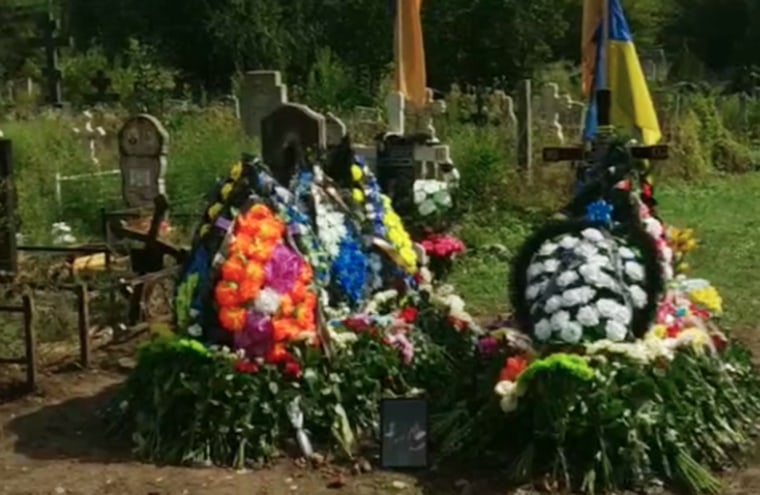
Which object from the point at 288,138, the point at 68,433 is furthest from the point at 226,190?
the point at 68,433

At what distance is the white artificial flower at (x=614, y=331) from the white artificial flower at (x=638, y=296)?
274 millimetres

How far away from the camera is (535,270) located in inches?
273

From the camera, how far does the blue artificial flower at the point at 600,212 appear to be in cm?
722

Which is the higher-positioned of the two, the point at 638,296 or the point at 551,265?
the point at 551,265

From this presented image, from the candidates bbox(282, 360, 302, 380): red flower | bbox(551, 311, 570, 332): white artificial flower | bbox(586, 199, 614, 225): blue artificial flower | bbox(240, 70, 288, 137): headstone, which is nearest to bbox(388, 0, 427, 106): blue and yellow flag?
bbox(240, 70, 288, 137): headstone

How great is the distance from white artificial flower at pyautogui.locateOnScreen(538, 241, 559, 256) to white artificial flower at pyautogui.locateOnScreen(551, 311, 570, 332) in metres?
0.44

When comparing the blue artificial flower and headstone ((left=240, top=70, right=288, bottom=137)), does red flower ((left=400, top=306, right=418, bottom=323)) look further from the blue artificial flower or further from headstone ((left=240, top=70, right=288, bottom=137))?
headstone ((left=240, top=70, right=288, bottom=137))

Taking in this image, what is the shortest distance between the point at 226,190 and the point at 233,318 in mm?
973

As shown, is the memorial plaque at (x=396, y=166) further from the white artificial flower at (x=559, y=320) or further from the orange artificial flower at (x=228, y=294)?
the white artificial flower at (x=559, y=320)

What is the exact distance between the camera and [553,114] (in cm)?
2156

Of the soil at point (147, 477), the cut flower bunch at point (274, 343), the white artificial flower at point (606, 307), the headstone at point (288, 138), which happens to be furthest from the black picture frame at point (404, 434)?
the headstone at point (288, 138)

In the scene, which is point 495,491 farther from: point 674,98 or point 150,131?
point 674,98

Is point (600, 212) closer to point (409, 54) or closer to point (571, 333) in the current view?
point (571, 333)

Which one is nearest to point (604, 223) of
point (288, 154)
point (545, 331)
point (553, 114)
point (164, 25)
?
point (545, 331)
